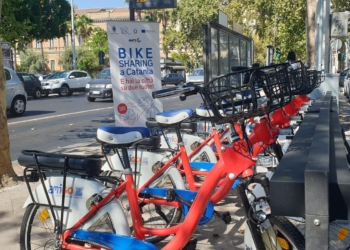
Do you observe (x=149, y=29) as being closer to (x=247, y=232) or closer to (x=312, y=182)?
(x=247, y=232)

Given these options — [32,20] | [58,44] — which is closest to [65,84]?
[32,20]

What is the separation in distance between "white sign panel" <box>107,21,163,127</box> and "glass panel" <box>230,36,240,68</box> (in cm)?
523

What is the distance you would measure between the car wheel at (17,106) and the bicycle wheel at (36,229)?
1302cm

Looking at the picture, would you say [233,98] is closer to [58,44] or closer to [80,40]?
[80,40]

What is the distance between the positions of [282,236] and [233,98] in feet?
2.82

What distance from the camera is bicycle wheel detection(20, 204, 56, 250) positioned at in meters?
3.44

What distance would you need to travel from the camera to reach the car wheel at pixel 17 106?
1579cm

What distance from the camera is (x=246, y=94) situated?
9.40 ft

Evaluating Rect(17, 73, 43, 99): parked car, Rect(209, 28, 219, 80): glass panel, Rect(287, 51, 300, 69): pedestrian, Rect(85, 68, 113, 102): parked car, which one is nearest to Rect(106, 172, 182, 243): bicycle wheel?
Rect(287, 51, 300, 69): pedestrian

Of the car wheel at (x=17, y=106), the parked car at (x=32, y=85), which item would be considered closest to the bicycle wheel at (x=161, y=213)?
the car wheel at (x=17, y=106)

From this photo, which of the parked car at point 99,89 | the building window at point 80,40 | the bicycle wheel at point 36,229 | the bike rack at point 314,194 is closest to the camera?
the bike rack at point 314,194

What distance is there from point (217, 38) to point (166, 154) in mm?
5289

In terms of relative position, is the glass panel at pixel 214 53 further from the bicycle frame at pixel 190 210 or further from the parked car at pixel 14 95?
the parked car at pixel 14 95

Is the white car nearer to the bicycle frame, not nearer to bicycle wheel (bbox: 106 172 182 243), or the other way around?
bicycle wheel (bbox: 106 172 182 243)
